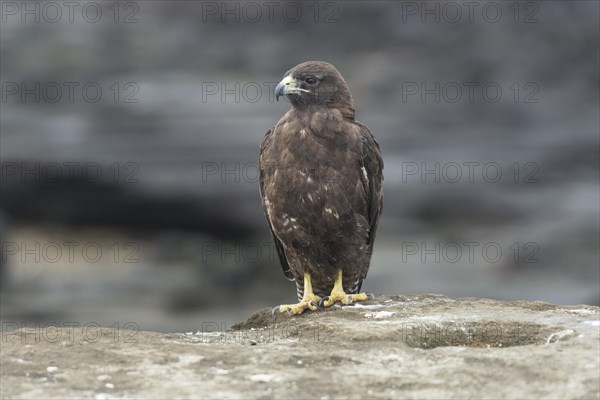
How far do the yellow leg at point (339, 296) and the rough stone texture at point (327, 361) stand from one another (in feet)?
4.08

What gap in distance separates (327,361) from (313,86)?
9.86 feet

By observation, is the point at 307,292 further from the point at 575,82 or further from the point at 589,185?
the point at 575,82

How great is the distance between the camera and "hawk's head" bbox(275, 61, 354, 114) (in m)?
8.30

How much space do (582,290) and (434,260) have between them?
2504mm

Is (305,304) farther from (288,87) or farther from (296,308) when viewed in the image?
(288,87)

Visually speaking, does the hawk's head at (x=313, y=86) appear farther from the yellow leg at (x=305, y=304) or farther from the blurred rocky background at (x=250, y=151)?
the blurred rocky background at (x=250, y=151)

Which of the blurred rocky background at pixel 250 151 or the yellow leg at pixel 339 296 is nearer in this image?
the yellow leg at pixel 339 296

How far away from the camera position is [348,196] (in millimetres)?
8242

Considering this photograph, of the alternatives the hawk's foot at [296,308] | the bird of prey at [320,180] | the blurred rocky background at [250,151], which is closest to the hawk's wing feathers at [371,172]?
the bird of prey at [320,180]

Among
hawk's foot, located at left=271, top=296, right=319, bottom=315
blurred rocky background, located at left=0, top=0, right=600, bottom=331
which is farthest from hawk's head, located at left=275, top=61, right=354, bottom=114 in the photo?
blurred rocky background, located at left=0, top=0, right=600, bottom=331

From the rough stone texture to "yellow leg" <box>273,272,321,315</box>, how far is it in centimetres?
98

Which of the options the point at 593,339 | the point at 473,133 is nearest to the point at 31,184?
the point at 473,133

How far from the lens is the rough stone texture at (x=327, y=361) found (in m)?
5.27

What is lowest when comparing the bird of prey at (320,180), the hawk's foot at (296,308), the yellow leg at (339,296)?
the hawk's foot at (296,308)
